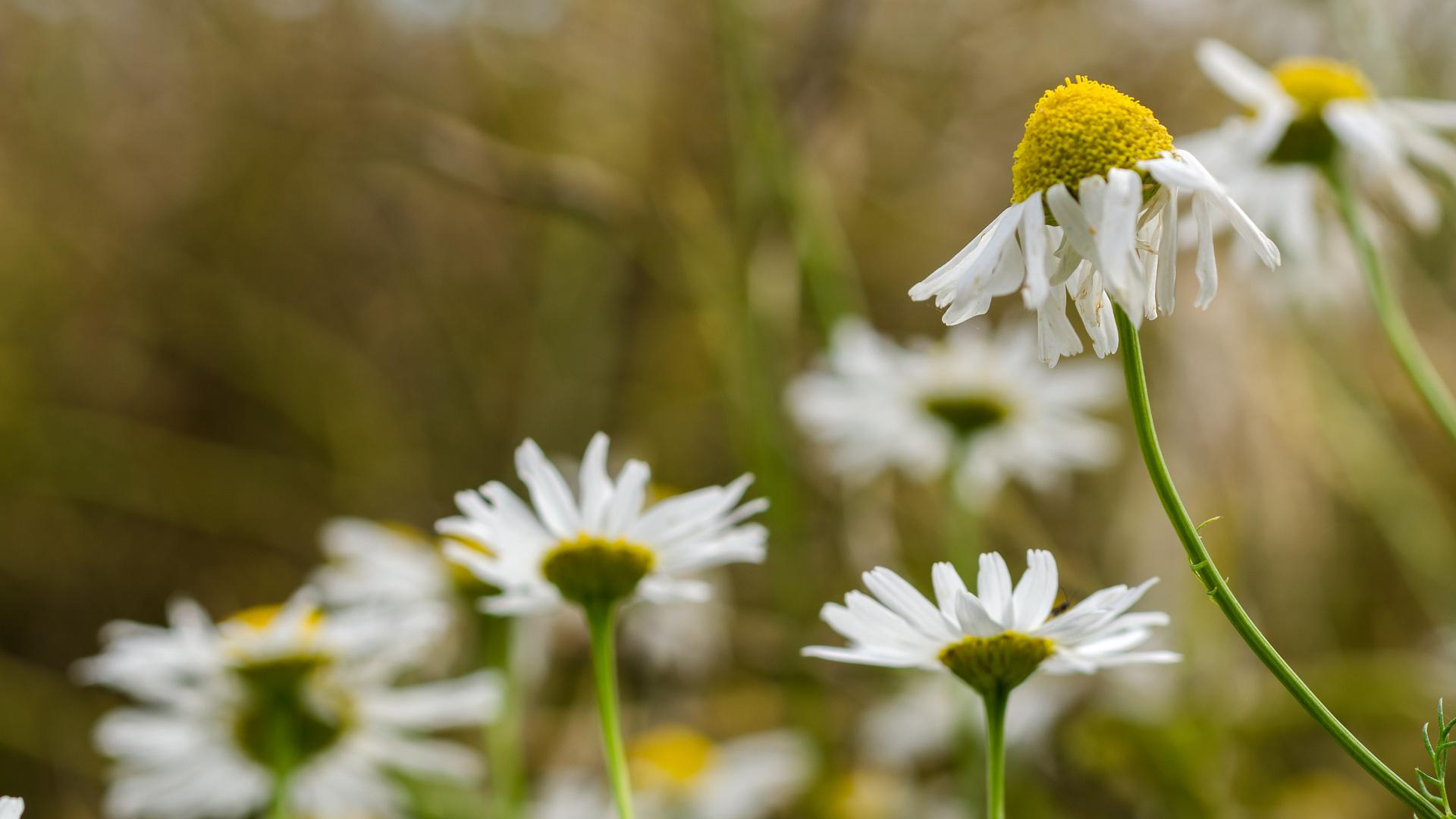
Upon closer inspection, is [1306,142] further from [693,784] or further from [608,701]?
[693,784]

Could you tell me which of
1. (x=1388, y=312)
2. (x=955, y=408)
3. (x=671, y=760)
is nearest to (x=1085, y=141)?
(x=1388, y=312)

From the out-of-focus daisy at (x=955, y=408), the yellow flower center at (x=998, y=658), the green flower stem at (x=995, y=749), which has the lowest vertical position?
the green flower stem at (x=995, y=749)

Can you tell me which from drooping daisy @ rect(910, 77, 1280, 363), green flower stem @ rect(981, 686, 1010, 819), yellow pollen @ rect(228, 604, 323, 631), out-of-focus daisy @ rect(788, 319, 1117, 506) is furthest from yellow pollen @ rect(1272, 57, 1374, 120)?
yellow pollen @ rect(228, 604, 323, 631)

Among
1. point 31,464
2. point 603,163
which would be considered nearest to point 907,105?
point 603,163

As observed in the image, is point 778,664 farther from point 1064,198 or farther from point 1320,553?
point 1064,198

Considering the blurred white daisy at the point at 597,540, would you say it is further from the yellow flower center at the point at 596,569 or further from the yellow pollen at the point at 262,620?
the yellow pollen at the point at 262,620

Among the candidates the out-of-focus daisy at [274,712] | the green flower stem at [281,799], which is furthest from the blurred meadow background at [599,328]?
the green flower stem at [281,799]
